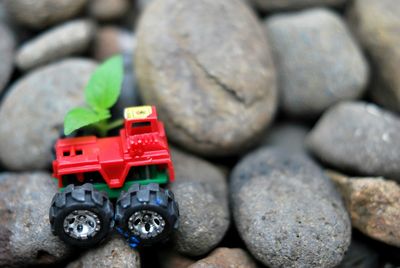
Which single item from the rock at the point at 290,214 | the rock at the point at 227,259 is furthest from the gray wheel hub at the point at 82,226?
the rock at the point at 290,214

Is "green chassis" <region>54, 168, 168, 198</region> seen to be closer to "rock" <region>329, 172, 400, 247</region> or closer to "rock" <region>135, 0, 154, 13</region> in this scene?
"rock" <region>329, 172, 400, 247</region>

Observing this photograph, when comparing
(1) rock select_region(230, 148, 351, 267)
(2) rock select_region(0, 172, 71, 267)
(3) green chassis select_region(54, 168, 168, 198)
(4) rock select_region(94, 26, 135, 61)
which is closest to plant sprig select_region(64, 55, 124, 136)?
(3) green chassis select_region(54, 168, 168, 198)

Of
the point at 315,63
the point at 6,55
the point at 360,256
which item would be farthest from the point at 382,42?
the point at 6,55

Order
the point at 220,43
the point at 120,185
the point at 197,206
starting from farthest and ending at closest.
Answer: the point at 220,43 → the point at 197,206 → the point at 120,185

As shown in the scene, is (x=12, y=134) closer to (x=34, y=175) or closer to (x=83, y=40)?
(x=34, y=175)

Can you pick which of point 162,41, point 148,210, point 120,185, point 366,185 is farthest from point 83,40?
point 366,185
